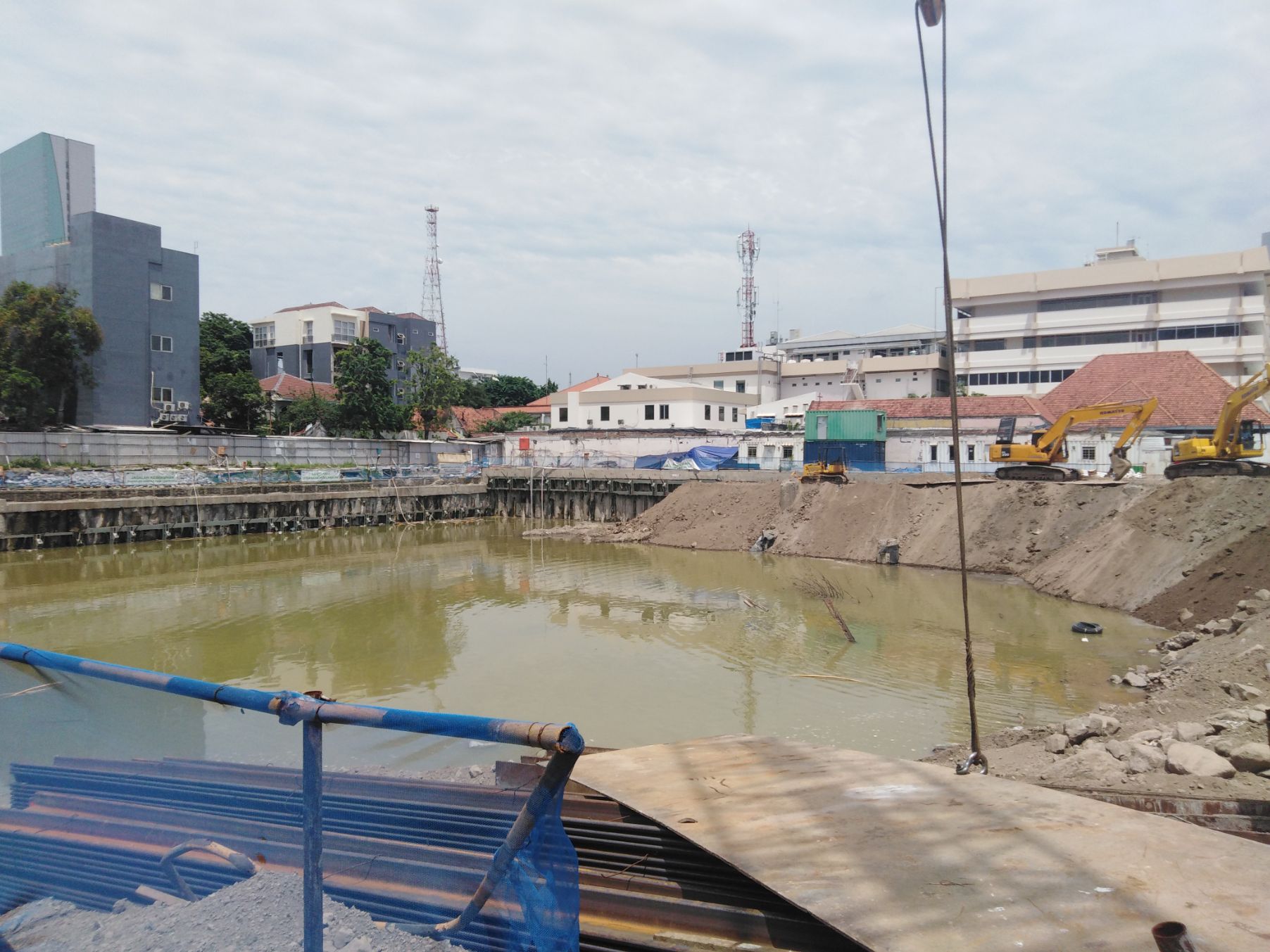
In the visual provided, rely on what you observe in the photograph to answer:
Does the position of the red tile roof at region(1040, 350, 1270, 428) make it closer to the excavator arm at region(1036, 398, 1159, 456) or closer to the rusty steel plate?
the excavator arm at region(1036, 398, 1159, 456)

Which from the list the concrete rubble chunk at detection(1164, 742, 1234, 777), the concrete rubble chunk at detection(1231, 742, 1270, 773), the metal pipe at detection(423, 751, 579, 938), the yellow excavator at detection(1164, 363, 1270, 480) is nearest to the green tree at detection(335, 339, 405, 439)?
the yellow excavator at detection(1164, 363, 1270, 480)

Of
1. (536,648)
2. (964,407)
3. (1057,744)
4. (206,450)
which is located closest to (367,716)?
(1057,744)

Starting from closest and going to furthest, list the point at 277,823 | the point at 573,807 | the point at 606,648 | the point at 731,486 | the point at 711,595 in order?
the point at 277,823 → the point at 573,807 → the point at 606,648 → the point at 711,595 → the point at 731,486

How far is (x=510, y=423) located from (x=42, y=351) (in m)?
32.2

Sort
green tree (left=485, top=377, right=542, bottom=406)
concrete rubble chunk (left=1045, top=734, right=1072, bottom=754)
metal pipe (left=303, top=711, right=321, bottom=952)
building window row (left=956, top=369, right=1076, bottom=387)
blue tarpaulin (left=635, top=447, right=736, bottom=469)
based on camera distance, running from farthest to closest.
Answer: green tree (left=485, top=377, right=542, bottom=406) → building window row (left=956, top=369, right=1076, bottom=387) → blue tarpaulin (left=635, top=447, right=736, bottom=469) → concrete rubble chunk (left=1045, top=734, right=1072, bottom=754) → metal pipe (left=303, top=711, right=321, bottom=952)

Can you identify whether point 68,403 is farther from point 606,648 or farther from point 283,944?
point 283,944

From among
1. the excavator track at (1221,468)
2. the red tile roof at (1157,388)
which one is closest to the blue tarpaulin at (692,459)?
the red tile roof at (1157,388)

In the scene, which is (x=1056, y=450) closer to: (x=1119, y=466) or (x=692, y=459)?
(x=1119, y=466)

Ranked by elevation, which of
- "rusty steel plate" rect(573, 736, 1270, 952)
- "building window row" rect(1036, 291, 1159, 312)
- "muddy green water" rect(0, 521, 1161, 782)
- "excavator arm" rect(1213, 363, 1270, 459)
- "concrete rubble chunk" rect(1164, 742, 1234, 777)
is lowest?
"muddy green water" rect(0, 521, 1161, 782)

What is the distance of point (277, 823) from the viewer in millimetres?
3129

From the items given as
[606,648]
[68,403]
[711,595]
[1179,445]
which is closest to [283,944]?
[606,648]

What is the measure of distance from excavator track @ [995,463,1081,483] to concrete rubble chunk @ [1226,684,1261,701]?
694 inches

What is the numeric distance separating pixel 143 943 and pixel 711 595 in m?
18.8

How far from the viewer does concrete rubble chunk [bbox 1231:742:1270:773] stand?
646cm
